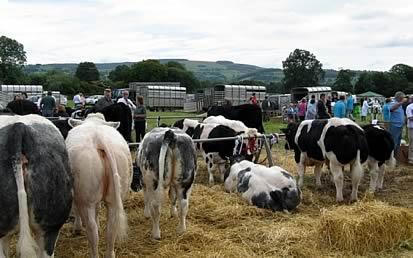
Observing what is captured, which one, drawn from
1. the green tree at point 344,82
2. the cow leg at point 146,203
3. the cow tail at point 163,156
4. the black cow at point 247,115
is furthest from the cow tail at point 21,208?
the green tree at point 344,82

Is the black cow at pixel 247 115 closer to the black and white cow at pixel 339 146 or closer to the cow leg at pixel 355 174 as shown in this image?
the black and white cow at pixel 339 146

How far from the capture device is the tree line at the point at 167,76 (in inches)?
3223

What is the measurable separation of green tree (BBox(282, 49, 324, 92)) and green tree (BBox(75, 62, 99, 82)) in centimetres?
3942

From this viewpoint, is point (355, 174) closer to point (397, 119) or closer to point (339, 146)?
point (339, 146)

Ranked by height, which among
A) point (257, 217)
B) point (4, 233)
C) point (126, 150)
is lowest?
point (257, 217)

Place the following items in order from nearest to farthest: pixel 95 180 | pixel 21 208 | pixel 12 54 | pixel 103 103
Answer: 1. pixel 21 208
2. pixel 95 180
3. pixel 103 103
4. pixel 12 54

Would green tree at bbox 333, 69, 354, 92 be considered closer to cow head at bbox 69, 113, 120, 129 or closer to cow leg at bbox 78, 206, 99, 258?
cow head at bbox 69, 113, 120, 129

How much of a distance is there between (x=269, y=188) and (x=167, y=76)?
85.4m

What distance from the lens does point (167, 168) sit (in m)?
6.68

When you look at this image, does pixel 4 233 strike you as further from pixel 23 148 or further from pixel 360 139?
pixel 360 139

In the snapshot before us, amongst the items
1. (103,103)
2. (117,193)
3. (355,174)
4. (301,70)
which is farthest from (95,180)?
(301,70)

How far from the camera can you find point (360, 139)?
944cm

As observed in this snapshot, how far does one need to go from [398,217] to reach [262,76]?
194m

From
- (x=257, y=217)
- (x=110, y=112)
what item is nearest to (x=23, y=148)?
(x=257, y=217)
